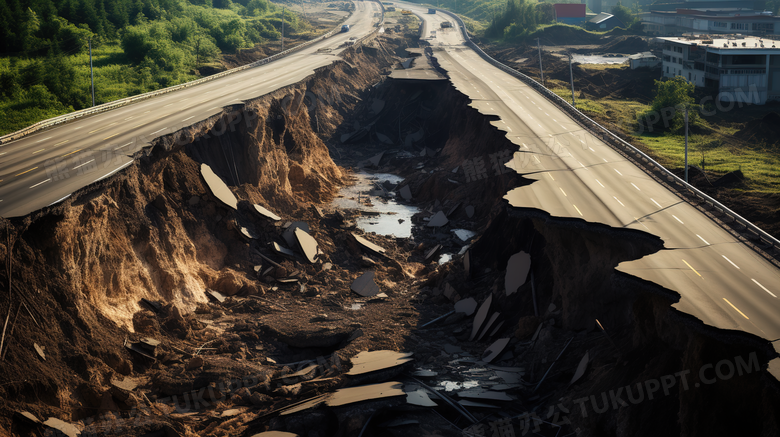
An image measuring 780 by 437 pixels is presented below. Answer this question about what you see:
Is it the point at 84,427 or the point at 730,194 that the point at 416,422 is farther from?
the point at 730,194

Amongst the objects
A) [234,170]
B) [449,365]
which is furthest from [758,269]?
[234,170]

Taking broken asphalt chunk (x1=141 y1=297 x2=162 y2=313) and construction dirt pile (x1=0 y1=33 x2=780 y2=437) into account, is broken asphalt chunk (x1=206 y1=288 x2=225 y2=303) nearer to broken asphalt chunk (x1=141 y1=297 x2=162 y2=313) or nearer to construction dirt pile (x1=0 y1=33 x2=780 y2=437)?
construction dirt pile (x1=0 y1=33 x2=780 y2=437)

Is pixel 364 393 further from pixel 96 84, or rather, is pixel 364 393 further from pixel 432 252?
pixel 96 84

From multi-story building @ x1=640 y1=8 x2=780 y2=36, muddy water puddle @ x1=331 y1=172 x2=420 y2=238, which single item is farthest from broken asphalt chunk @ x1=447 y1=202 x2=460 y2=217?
multi-story building @ x1=640 y1=8 x2=780 y2=36

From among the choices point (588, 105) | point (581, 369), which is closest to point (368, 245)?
point (581, 369)

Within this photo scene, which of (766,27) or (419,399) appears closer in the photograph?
(419,399)

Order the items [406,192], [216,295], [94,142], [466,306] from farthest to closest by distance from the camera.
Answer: [406,192] → [94,142] → [216,295] → [466,306]
